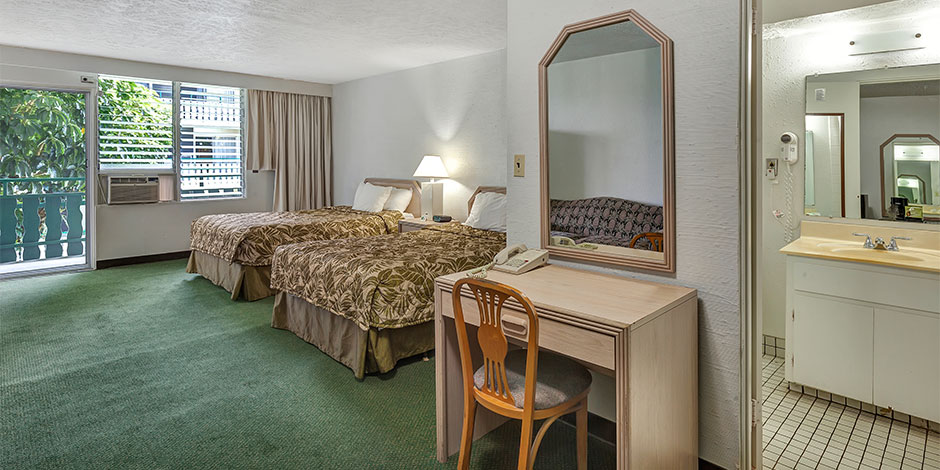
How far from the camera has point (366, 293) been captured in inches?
110

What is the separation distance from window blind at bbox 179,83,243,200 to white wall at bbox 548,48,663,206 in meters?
5.74

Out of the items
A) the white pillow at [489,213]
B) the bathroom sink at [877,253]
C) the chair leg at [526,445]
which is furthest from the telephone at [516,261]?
the white pillow at [489,213]

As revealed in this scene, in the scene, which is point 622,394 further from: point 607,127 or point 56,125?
point 56,125

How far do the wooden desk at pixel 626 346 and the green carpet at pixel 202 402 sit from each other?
0.36 metres

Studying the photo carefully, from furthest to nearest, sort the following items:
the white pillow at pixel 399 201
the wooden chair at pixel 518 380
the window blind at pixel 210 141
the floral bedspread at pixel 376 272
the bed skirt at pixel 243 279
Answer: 1. the window blind at pixel 210 141
2. the white pillow at pixel 399 201
3. the bed skirt at pixel 243 279
4. the floral bedspread at pixel 376 272
5. the wooden chair at pixel 518 380

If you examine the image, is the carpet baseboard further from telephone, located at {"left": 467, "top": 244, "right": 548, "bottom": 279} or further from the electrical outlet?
the electrical outlet

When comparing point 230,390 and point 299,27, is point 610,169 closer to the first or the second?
point 230,390

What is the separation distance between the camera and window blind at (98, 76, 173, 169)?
5906 millimetres

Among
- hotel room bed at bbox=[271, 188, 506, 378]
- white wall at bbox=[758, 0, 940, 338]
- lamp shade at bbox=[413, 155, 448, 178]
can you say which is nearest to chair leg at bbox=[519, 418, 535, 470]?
hotel room bed at bbox=[271, 188, 506, 378]

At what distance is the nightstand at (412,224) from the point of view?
523 centimetres

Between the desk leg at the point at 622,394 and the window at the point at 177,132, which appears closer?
the desk leg at the point at 622,394

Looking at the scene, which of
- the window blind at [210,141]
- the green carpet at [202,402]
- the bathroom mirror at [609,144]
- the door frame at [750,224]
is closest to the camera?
the door frame at [750,224]

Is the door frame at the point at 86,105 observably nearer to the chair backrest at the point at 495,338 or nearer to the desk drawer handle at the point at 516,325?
the chair backrest at the point at 495,338

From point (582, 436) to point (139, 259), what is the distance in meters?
6.20
